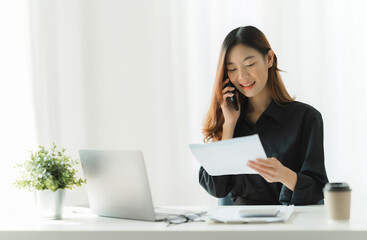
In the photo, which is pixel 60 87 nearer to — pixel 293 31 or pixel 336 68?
pixel 293 31

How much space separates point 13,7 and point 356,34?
2352 millimetres

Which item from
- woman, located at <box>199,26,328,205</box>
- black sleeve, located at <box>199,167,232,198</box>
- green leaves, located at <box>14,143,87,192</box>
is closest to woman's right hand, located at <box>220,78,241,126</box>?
woman, located at <box>199,26,328,205</box>

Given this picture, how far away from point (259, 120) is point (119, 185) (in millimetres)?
869

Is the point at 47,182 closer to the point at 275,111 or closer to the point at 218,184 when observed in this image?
the point at 218,184

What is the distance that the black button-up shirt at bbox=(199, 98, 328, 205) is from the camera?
207 centimetres

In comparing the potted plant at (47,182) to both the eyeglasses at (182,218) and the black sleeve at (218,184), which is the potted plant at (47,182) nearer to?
the eyeglasses at (182,218)

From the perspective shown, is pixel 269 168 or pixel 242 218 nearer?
pixel 242 218

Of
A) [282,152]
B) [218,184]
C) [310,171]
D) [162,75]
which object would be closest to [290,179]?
[310,171]

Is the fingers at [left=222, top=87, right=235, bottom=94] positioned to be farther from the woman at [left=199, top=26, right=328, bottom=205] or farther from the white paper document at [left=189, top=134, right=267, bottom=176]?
the white paper document at [left=189, top=134, right=267, bottom=176]

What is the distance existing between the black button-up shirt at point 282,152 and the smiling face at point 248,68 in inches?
4.6

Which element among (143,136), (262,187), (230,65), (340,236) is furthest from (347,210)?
(143,136)

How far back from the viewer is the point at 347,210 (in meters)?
1.43

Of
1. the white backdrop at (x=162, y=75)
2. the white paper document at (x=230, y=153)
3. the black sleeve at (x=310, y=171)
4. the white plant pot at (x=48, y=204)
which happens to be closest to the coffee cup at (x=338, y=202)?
the white paper document at (x=230, y=153)

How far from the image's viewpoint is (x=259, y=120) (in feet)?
7.45
